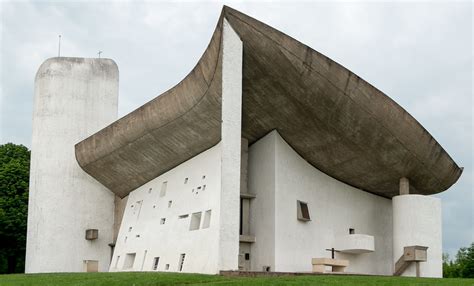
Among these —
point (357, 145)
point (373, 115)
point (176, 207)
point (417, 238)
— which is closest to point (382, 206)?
point (417, 238)

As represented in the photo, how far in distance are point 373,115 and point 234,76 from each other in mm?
5912

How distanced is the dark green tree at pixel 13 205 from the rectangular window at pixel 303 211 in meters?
19.9

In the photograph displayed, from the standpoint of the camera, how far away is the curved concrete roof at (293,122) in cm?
2239

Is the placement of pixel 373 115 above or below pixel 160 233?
above

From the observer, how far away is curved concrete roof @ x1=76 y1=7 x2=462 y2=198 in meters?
22.4

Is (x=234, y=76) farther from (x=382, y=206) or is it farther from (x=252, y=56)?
(x=382, y=206)

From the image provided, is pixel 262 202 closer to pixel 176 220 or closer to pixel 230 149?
pixel 176 220

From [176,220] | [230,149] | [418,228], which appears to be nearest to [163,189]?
[176,220]

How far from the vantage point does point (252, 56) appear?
22484 millimetres

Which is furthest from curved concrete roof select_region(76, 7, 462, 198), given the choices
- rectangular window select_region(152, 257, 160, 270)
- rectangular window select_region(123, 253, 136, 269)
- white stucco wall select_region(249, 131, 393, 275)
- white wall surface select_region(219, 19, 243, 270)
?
rectangular window select_region(152, 257, 160, 270)

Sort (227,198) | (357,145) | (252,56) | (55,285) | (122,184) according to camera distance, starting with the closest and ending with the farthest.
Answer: (55,285)
(227,198)
(252,56)
(357,145)
(122,184)

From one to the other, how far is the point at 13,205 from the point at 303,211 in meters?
20.8

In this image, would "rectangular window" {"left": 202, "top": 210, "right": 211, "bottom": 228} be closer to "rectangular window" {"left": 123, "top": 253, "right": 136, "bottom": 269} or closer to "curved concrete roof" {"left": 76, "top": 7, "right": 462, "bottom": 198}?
"curved concrete roof" {"left": 76, "top": 7, "right": 462, "bottom": 198}

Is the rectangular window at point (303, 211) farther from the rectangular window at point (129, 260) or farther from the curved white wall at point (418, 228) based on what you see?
the rectangular window at point (129, 260)
